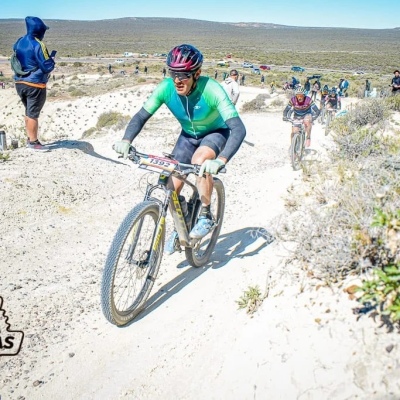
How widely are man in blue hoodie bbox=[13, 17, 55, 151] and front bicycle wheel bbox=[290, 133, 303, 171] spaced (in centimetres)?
471

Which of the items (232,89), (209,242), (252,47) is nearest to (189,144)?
(209,242)

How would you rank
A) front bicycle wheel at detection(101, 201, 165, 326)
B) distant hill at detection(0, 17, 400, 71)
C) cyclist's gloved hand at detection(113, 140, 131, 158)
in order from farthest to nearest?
distant hill at detection(0, 17, 400, 71), cyclist's gloved hand at detection(113, 140, 131, 158), front bicycle wheel at detection(101, 201, 165, 326)

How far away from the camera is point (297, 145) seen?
845 centimetres

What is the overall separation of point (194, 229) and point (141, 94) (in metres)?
24.8

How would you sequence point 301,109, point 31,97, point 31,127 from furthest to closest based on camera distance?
1. point 301,109
2. point 31,127
3. point 31,97

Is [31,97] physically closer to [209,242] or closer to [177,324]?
[209,242]

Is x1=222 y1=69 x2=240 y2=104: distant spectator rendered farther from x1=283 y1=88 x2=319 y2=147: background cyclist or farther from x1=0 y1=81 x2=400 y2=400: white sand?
x1=0 y1=81 x2=400 y2=400: white sand

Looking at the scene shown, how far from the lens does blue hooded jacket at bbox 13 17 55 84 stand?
24.0 ft

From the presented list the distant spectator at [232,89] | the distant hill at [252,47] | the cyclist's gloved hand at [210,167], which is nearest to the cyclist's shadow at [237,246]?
the cyclist's gloved hand at [210,167]

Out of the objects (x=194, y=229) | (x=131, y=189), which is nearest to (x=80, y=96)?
(x=131, y=189)

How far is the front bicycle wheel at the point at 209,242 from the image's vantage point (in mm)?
4250

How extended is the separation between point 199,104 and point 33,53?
15.8ft

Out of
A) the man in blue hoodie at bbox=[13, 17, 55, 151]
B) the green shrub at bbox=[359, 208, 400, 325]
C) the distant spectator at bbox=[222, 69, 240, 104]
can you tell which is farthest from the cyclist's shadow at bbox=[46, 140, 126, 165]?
the green shrub at bbox=[359, 208, 400, 325]

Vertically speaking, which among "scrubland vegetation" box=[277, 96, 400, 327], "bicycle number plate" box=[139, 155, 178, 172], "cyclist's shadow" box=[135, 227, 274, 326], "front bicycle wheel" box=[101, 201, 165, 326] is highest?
"bicycle number plate" box=[139, 155, 178, 172]
